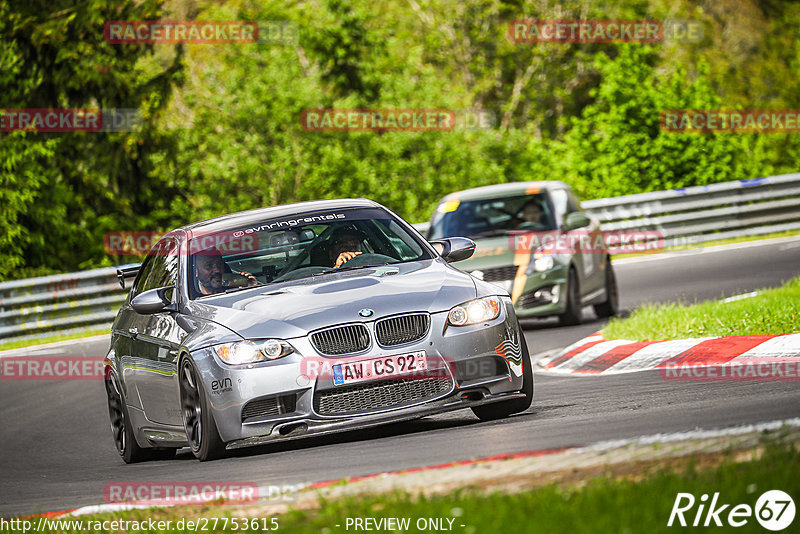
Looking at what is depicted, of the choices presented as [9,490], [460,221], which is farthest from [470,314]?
[460,221]

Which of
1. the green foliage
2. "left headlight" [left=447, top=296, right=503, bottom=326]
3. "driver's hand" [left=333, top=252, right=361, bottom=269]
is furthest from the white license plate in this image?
the green foliage

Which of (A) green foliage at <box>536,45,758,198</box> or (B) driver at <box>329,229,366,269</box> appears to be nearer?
Answer: (B) driver at <box>329,229,366,269</box>

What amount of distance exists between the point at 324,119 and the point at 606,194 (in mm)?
9703

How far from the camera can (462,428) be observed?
27.1ft

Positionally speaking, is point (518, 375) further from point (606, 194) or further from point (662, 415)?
point (606, 194)

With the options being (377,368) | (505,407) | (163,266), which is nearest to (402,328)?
(377,368)

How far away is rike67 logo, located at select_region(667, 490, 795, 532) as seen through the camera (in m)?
4.55

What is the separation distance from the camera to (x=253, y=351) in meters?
7.87

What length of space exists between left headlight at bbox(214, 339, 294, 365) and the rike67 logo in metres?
3.46

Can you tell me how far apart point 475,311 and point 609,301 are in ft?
26.5

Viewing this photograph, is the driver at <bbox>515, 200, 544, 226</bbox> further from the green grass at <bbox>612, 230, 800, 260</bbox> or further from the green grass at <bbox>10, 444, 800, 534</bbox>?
the green grass at <bbox>10, 444, 800, 534</bbox>
